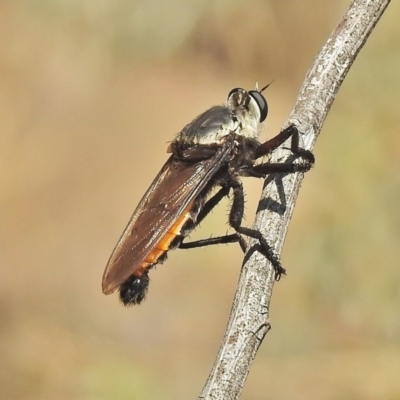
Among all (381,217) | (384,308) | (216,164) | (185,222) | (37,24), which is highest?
(37,24)

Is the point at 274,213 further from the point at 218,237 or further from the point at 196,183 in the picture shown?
the point at 218,237

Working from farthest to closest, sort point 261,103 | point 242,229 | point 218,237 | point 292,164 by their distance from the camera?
point 261,103 → point 218,237 → point 242,229 → point 292,164

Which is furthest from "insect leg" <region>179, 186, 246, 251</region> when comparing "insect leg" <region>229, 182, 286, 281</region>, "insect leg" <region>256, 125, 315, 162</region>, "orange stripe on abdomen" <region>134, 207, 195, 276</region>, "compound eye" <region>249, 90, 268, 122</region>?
"insect leg" <region>256, 125, 315, 162</region>

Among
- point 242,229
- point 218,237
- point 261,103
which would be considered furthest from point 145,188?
point 242,229

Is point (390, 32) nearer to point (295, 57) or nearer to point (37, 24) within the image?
point (295, 57)

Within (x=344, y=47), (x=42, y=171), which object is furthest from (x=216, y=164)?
(x=42, y=171)
